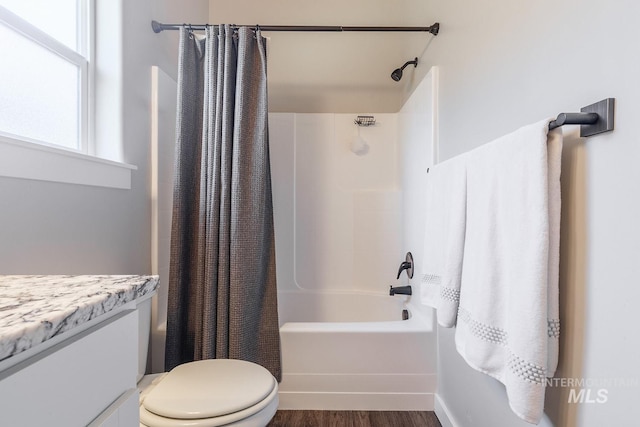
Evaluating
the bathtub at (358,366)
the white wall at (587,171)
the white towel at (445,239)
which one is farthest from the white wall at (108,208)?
the white wall at (587,171)

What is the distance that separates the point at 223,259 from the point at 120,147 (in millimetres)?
666

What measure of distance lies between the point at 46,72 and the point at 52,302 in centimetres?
116

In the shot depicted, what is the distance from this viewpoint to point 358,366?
171cm

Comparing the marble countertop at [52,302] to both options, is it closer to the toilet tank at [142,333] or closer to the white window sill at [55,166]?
the white window sill at [55,166]

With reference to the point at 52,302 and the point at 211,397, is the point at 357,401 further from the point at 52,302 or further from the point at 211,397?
the point at 52,302

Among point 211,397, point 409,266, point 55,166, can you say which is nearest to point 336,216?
point 409,266

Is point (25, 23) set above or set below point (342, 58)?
below

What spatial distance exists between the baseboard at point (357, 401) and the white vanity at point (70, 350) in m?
1.38

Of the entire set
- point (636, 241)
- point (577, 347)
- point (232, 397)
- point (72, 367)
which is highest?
point (636, 241)

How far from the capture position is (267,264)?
5.55ft

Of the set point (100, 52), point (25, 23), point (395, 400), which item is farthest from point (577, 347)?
point (100, 52)

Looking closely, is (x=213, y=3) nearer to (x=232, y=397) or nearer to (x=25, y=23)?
(x=25, y=23)

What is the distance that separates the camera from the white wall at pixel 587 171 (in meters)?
0.62

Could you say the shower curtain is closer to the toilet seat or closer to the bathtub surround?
the toilet seat
